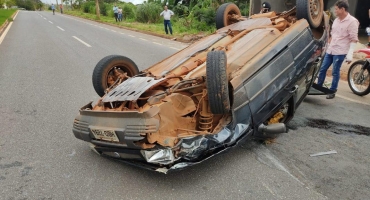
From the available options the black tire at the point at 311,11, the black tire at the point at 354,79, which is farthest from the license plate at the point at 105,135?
the black tire at the point at 354,79

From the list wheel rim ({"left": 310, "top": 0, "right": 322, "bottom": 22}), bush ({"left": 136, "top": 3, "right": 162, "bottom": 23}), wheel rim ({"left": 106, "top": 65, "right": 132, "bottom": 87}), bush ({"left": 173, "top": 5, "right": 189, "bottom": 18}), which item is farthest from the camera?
bush ({"left": 136, "top": 3, "right": 162, "bottom": 23})

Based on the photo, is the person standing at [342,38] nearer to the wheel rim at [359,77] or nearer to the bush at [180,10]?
the wheel rim at [359,77]

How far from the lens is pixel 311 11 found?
14.8 feet

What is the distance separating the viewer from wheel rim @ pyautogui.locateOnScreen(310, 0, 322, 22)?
4.52 metres

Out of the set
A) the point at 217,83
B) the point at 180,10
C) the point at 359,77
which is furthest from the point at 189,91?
the point at 180,10

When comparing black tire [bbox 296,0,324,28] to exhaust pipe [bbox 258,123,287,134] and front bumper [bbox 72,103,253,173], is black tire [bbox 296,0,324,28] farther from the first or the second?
front bumper [bbox 72,103,253,173]

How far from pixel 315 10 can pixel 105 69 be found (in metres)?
3.17

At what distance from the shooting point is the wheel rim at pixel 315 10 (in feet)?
14.8

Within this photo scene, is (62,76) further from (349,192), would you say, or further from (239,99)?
(349,192)

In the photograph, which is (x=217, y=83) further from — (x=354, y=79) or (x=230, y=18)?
(x=354, y=79)

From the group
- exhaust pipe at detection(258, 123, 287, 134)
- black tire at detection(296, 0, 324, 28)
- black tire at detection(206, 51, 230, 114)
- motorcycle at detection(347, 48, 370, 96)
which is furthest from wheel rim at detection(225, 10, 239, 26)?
black tire at detection(206, 51, 230, 114)

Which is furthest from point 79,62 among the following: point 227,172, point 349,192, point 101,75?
point 349,192

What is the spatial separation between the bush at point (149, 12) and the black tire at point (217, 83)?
21670 mm

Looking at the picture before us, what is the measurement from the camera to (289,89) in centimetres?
370
